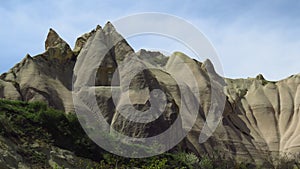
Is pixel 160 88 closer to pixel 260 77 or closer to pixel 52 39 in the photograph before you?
Result: pixel 52 39

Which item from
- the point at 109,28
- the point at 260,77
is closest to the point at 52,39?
the point at 109,28

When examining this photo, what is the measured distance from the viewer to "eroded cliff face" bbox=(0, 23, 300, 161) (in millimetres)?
44125

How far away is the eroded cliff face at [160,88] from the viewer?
1737 inches

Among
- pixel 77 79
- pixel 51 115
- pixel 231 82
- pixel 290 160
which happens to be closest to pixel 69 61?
pixel 77 79

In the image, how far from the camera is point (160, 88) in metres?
47.2

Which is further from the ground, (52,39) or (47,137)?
(52,39)

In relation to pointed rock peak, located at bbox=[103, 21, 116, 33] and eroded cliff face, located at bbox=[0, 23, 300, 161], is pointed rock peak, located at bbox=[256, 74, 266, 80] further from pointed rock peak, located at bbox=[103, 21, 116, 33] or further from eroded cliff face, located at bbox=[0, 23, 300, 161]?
pointed rock peak, located at bbox=[103, 21, 116, 33]

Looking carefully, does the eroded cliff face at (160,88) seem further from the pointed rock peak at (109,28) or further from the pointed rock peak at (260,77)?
the pointed rock peak at (260,77)

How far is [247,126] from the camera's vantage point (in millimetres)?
68375

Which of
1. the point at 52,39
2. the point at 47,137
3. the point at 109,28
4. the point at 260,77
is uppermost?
the point at 109,28

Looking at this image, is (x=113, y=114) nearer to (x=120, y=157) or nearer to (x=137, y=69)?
(x=137, y=69)

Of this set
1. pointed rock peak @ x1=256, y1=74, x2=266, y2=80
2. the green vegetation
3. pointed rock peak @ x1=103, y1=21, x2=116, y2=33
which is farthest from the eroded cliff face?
the green vegetation

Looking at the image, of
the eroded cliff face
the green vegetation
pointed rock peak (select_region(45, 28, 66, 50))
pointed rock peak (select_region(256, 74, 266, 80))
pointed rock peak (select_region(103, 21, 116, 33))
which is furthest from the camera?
pointed rock peak (select_region(256, 74, 266, 80))

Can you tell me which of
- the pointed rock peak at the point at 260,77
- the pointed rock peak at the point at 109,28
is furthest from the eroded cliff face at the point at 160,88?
the pointed rock peak at the point at 260,77
